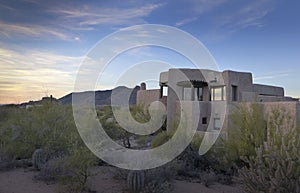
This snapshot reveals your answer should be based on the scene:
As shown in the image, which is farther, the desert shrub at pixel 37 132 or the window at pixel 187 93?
the window at pixel 187 93

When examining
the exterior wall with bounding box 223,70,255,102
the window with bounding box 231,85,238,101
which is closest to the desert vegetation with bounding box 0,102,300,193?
the exterior wall with bounding box 223,70,255,102

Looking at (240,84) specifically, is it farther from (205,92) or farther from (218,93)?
A: (205,92)

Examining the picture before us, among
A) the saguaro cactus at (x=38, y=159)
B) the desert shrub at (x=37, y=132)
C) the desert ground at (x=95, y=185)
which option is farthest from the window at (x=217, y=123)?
the saguaro cactus at (x=38, y=159)

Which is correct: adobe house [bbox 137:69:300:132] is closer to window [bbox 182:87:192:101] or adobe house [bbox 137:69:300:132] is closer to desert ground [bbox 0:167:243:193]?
window [bbox 182:87:192:101]

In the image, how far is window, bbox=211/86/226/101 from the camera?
24219mm

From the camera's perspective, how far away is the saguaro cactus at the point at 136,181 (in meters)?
9.35

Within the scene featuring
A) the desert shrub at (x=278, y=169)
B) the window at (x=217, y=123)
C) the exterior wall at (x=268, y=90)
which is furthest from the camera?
the exterior wall at (x=268, y=90)

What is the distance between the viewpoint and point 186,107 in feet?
73.2

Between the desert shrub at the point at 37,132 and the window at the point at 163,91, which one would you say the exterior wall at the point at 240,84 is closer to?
the window at the point at 163,91

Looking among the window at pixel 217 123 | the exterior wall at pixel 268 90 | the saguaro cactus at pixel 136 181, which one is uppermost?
the exterior wall at pixel 268 90

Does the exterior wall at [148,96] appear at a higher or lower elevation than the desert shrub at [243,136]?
higher

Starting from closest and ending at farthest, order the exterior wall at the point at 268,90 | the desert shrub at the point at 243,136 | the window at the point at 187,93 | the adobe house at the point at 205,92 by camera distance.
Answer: the desert shrub at the point at 243,136
the adobe house at the point at 205,92
the window at the point at 187,93
the exterior wall at the point at 268,90

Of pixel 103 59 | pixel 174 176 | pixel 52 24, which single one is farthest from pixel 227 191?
pixel 52 24

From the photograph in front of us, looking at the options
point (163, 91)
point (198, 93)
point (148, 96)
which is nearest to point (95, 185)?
point (198, 93)
